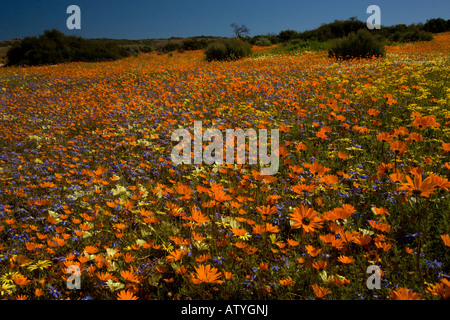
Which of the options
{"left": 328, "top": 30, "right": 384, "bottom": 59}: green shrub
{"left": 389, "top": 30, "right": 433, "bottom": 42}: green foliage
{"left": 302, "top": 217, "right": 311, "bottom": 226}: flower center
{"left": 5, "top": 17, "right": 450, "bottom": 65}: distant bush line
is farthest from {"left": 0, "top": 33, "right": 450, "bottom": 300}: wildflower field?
{"left": 389, "top": 30, "right": 433, "bottom": 42}: green foliage

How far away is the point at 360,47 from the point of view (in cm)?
1484

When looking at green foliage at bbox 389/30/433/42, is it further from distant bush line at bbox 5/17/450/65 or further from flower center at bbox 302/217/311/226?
flower center at bbox 302/217/311/226

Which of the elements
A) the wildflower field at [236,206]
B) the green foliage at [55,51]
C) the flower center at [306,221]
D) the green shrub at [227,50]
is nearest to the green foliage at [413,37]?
the green shrub at [227,50]

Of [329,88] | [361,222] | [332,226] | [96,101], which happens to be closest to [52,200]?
[332,226]

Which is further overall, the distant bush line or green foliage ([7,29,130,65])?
green foliage ([7,29,130,65])

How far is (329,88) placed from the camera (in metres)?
7.23

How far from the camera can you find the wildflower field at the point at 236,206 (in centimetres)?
191

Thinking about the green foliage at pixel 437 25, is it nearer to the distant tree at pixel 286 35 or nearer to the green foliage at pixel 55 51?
the distant tree at pixel 286 35

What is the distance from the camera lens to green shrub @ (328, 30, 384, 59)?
14.6 m

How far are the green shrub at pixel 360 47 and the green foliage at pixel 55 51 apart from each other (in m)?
20.7

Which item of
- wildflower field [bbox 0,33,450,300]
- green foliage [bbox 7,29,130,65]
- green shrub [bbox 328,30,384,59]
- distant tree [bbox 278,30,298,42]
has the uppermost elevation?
distant tree [bbox 278,30,298,42]

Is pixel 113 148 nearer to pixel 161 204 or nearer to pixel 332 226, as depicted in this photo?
pixel 161 204

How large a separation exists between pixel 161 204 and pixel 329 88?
5.91 metres

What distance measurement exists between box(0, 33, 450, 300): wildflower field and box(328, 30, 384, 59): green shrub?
8482 millimetres
